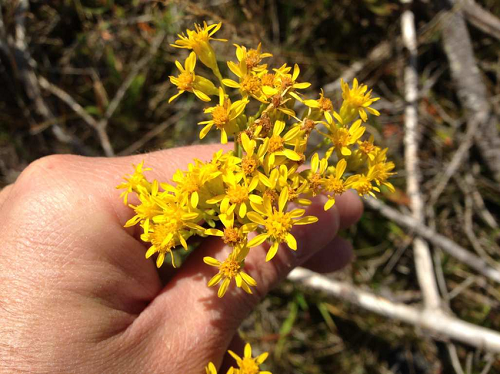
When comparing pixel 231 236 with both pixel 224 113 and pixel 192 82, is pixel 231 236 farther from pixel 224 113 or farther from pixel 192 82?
pixel 192 82

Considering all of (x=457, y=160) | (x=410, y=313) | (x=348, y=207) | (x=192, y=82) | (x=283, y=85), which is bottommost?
(x=410, y=313)

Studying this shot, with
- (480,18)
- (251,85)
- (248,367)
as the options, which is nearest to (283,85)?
(251,85)

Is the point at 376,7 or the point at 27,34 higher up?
the point at 27,34

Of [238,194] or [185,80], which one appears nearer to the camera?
[238,194]

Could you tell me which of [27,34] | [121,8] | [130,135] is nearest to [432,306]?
[130,135]

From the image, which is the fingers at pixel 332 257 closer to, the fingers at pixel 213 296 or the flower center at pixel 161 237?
the fingers at pixel 213 296

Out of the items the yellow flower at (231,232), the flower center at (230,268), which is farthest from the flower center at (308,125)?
the flower center at (230,268)

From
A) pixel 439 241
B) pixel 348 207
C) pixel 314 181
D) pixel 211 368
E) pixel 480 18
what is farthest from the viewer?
pixel 480 18

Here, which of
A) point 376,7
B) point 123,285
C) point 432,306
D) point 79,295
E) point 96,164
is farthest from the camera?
point 376,7

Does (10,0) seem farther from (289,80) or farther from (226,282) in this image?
(226,282)
